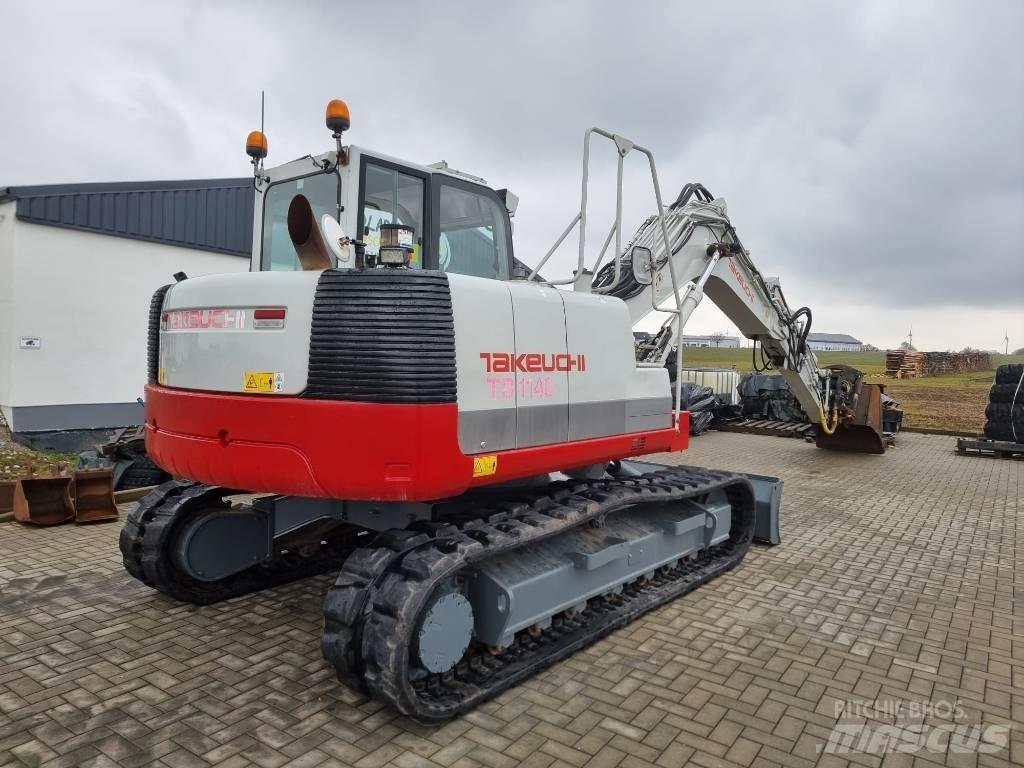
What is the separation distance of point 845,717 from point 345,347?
3.16m

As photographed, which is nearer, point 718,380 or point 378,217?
point 378,217

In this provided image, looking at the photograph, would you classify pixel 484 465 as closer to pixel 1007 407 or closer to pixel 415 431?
pixel 415 431

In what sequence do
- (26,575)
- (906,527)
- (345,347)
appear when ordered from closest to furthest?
(345,347) < (26,575) < (906,527)

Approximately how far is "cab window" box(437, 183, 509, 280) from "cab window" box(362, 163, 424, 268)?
0.49 feet

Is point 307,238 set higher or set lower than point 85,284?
lower

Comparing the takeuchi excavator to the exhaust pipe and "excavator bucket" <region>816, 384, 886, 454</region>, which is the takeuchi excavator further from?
"excavator bucket" <region>816, 384, 886, 454</region>

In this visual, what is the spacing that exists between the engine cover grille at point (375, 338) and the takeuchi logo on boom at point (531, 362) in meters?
0.38

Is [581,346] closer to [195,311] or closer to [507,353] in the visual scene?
[507,353]

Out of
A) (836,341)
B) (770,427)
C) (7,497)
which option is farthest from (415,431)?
(836,341)

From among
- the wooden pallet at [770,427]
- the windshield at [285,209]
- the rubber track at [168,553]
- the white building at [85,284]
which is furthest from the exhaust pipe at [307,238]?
the wooden pallet at [770,427]

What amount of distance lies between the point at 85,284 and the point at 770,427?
1367 cm

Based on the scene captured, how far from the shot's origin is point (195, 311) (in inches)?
146

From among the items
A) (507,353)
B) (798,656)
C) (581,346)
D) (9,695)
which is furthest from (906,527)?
(9,695)

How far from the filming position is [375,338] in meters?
3.29
